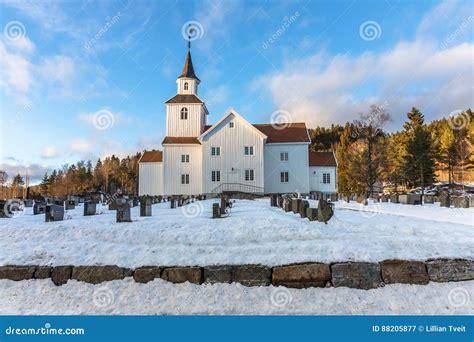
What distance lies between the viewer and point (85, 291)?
17.9 ft

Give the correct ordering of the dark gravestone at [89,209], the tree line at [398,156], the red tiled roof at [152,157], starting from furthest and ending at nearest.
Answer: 1. the red tiled roof at [152,157]
2. the tree line at [398,156]
3. the dark gravestone at [89,209]

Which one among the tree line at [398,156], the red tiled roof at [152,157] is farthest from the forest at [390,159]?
the red tiled roof at [152,157]

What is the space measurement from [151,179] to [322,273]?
100 feet

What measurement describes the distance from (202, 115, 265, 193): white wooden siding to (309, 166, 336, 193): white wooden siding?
7324 mm

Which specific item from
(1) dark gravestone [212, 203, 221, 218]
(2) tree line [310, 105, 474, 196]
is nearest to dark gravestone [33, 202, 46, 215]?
(1) dark gravestone [212, 203, 221, 218]

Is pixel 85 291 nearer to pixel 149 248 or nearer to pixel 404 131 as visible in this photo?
pixel 149 248

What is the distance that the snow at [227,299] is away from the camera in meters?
4.79

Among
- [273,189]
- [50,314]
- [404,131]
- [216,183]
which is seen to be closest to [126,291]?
[50,314]

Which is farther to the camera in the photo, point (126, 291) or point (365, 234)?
point (365, 234)

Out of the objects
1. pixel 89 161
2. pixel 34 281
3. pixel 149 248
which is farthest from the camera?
pixel 89 161

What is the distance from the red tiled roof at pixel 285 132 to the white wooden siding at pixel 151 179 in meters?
13.2

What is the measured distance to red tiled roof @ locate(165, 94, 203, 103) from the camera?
1383 inches

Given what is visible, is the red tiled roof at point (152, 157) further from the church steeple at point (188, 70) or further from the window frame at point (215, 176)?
the church steeple at point (188, 70)

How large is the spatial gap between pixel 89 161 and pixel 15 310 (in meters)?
85.9
